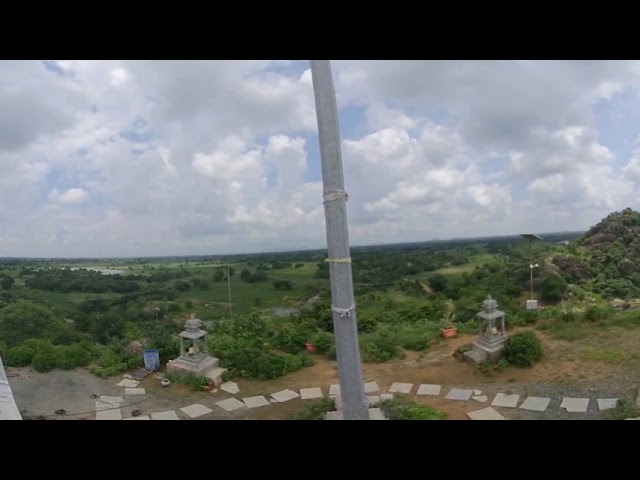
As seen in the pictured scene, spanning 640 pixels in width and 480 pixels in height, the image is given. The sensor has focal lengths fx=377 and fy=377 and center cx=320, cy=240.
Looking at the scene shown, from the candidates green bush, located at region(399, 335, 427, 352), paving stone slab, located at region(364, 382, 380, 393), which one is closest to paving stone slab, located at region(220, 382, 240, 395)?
paving stone slab, located at region(364, 382, 380, 393)

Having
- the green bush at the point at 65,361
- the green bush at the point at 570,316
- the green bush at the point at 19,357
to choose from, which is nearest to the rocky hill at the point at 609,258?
the green bush at the point at 570,316

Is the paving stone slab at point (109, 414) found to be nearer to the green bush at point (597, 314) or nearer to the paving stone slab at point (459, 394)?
the paving stone slab at point (459, 394)

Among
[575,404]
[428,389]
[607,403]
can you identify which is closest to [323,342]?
[428,389]

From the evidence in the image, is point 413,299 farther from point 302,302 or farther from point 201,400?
point 201,400

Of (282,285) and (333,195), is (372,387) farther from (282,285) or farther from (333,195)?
(333,195)
